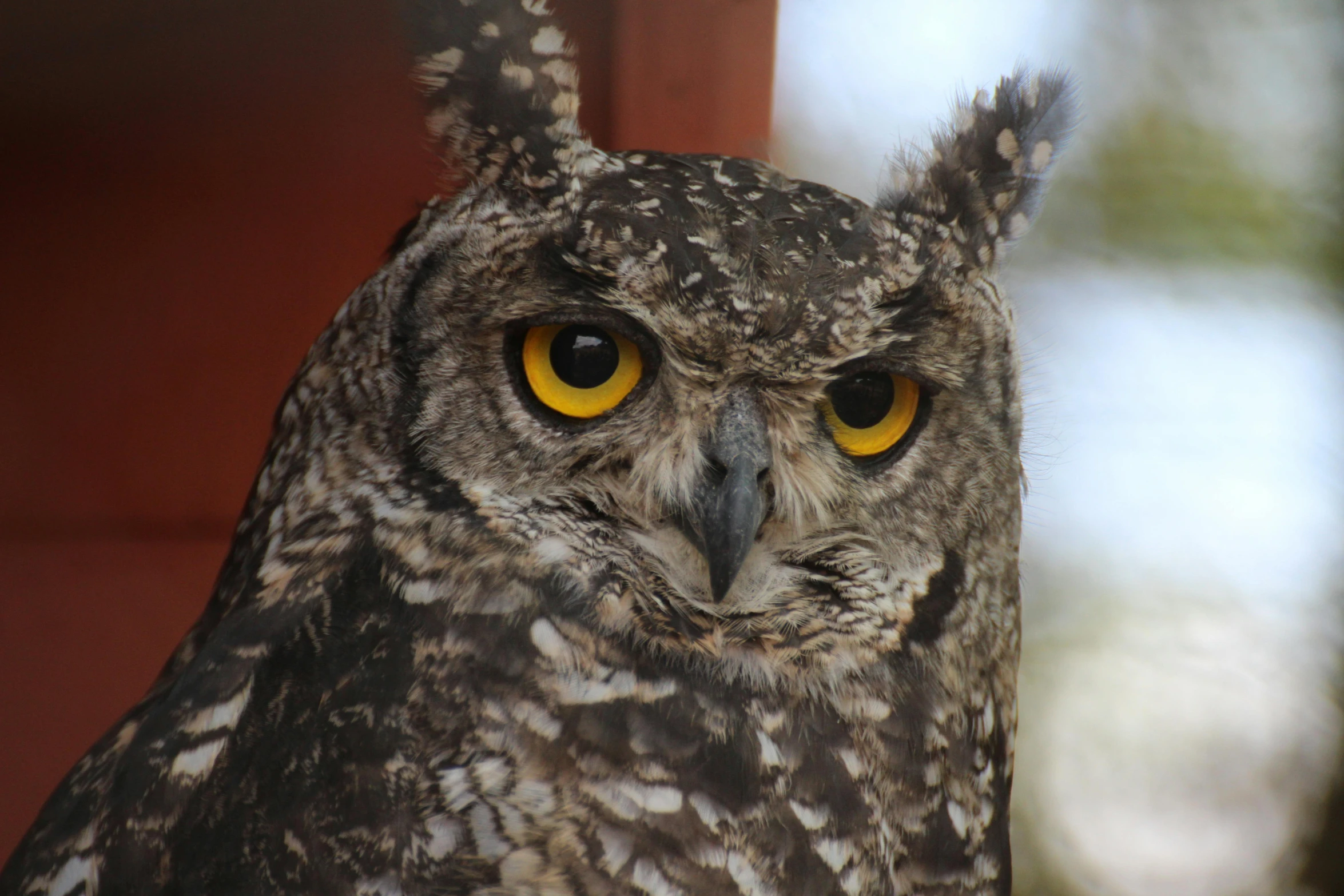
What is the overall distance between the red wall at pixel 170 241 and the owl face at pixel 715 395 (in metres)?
0.14

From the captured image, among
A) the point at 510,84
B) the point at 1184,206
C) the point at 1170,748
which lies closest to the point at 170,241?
the point at 510,84

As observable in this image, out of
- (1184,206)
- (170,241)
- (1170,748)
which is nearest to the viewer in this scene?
(170,241)

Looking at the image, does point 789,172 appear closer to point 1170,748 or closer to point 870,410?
point 870,410

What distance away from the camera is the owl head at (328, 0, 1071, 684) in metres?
0.80

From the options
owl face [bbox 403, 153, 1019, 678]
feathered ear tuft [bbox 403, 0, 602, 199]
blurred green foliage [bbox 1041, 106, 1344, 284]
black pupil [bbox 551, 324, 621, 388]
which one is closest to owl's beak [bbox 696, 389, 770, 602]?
owl face [bbox 403, 153, 1019, 678]

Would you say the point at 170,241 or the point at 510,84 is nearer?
the point at 510,84

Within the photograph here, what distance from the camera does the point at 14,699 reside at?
1068 mm

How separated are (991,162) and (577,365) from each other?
18.7 inches

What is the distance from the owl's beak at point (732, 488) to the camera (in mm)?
812

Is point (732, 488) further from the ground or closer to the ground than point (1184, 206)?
closer to the ground

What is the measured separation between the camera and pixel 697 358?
0.80 metres

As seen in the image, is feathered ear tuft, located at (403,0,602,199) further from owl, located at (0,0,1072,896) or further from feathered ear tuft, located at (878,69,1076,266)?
feathered ear tuft, located at (878,69,1076,266)

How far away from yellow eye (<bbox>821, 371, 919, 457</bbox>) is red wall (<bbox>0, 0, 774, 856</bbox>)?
0.29 m

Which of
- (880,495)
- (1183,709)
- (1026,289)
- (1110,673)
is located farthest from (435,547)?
(1183,709)
